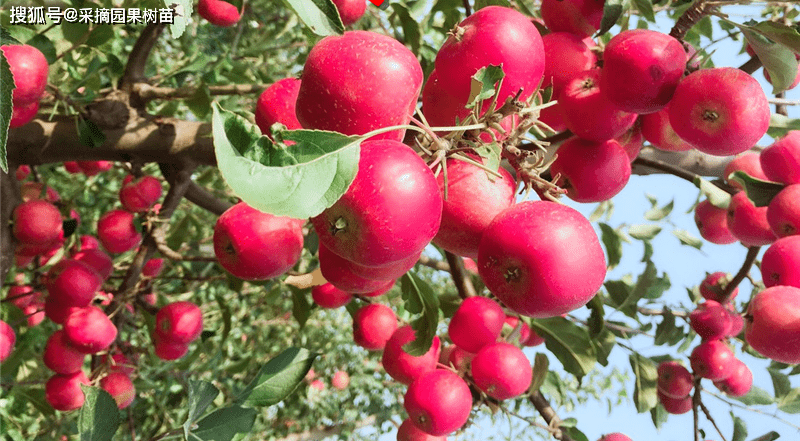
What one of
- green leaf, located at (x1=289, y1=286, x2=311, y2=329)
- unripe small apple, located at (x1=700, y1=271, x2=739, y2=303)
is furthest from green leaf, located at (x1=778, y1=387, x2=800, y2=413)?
green leaf, located at (x1=289, y1=286, x2=311, y2=329)

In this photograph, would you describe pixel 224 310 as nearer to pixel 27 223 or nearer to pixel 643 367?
pixel 27 223

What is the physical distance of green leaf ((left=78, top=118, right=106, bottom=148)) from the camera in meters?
1.40

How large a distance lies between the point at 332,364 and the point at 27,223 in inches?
88.1

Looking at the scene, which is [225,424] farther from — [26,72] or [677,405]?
[677,405]

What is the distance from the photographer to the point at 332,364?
360 cm

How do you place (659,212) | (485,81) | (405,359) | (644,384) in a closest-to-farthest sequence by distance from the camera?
(485,81) < (405,359) < (644,384) < (659,212)

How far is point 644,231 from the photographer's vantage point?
202 centimetres

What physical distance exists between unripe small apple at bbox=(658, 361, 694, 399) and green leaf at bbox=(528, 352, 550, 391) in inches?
13.0

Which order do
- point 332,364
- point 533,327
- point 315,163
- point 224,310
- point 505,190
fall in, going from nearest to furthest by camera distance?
point 315,163 < point 505,190 < point 533,327 < point 224,310 < point 332,364

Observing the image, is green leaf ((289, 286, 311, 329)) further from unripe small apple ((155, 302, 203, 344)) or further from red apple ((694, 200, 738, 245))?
red apple ((694, 200, 738, 245))

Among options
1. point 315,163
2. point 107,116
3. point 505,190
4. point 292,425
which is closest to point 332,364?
point 292,425

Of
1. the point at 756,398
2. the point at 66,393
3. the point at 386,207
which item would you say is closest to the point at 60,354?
the point at 66,393

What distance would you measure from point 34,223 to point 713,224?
1859mm

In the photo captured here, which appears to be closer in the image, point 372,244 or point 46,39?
point 372,244
